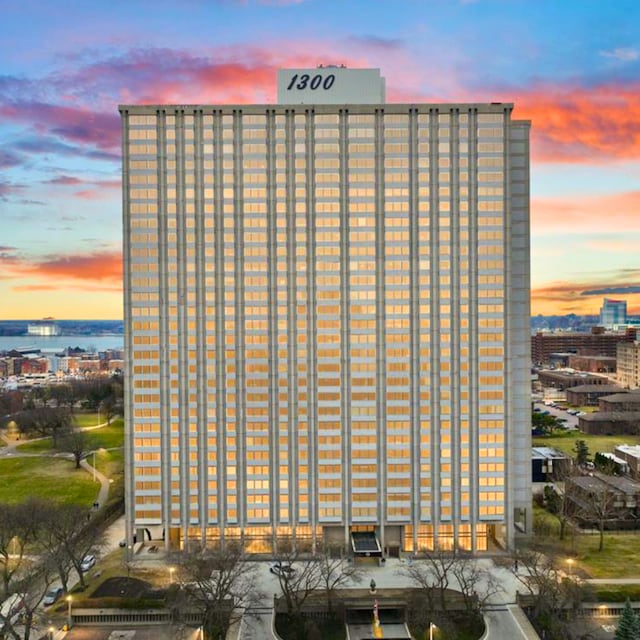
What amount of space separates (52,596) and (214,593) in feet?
79.6

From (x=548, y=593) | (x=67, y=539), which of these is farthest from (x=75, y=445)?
(x=548, y=593)

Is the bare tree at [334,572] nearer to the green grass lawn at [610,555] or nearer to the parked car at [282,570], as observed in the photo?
the parked car at [282,570]

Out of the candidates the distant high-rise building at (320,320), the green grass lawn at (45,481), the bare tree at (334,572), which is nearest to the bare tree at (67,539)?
the distant high-rise building at (320,320)

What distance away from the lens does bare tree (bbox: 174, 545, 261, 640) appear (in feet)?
206

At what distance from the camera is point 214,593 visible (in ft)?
216

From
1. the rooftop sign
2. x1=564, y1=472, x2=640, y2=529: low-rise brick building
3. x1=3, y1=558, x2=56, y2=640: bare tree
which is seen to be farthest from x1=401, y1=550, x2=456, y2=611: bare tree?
the rooftop sign

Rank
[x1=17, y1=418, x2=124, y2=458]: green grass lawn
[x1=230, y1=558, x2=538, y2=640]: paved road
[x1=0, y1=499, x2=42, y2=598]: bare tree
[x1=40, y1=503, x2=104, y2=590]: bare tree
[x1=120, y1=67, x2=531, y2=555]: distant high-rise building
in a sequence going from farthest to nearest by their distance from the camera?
1. [x1=17, y1=418, x2=124, y2=458]: green grass lawn
2. [x1=120, y1=67, x2=531, y2=555]: distant high-rise building
3. [x1=0, y1=499, x2=42, y2=598]: bare tree
4. [x1=40, y1=503, x2=104, y2=590]: bare tree
5. [x1=230, y1=558, x2=538, y2=640]: paved road

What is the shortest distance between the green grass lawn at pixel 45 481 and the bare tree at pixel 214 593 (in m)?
48.1

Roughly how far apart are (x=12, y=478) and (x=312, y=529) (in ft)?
258

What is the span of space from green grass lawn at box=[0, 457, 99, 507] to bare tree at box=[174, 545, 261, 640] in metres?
48.1

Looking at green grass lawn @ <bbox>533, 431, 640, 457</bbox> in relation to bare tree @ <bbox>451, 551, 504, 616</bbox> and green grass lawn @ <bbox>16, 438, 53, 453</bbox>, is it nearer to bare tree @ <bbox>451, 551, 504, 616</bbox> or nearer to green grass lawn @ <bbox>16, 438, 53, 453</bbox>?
bare tree @ <bbox>451, 551, 504, 616</bbox>

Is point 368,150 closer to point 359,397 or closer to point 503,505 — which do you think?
point 359,397

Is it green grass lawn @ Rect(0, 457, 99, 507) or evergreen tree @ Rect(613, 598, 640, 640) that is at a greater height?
evergreen tree @ Rect(613, 598, 640, 640)

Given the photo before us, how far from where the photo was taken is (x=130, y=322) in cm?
8669
